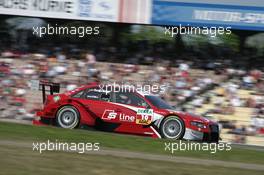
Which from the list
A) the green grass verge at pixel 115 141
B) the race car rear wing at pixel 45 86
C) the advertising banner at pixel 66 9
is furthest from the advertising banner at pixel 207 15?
the green grass verge at pixel 115 141

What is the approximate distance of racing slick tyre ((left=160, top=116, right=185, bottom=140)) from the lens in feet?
48.8

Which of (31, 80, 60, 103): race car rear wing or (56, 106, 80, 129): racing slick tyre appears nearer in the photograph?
(56, 106, 80, 129): racing slick tyre

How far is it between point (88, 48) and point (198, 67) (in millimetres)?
4726

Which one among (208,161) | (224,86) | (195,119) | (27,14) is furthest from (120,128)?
(27,14)

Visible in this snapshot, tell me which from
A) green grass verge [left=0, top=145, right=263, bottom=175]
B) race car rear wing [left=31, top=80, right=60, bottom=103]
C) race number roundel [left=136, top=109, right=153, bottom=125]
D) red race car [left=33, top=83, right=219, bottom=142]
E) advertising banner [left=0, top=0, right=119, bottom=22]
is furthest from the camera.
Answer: advertising banner [left=0, top=0, right=119, bottom=22]

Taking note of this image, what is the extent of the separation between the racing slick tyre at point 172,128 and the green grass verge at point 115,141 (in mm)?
2125

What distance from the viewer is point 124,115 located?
1538 cm

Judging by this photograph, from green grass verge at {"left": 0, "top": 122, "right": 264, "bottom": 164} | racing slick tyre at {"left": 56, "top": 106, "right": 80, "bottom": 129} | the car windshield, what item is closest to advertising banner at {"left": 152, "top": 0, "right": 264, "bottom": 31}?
the car windshield

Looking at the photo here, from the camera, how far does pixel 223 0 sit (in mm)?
22312

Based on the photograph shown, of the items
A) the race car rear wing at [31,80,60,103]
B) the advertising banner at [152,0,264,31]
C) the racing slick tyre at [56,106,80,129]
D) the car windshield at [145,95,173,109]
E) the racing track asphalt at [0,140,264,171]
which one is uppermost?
the advertising banner at [152,0,264,31]

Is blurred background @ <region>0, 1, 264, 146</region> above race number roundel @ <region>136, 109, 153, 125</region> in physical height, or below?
above

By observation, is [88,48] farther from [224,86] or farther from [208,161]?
[208,161]

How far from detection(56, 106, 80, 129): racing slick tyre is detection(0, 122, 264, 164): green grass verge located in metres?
2.27

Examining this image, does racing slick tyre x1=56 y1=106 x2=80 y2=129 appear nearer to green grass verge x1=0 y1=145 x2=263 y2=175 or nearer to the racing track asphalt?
the racing track asphalt
